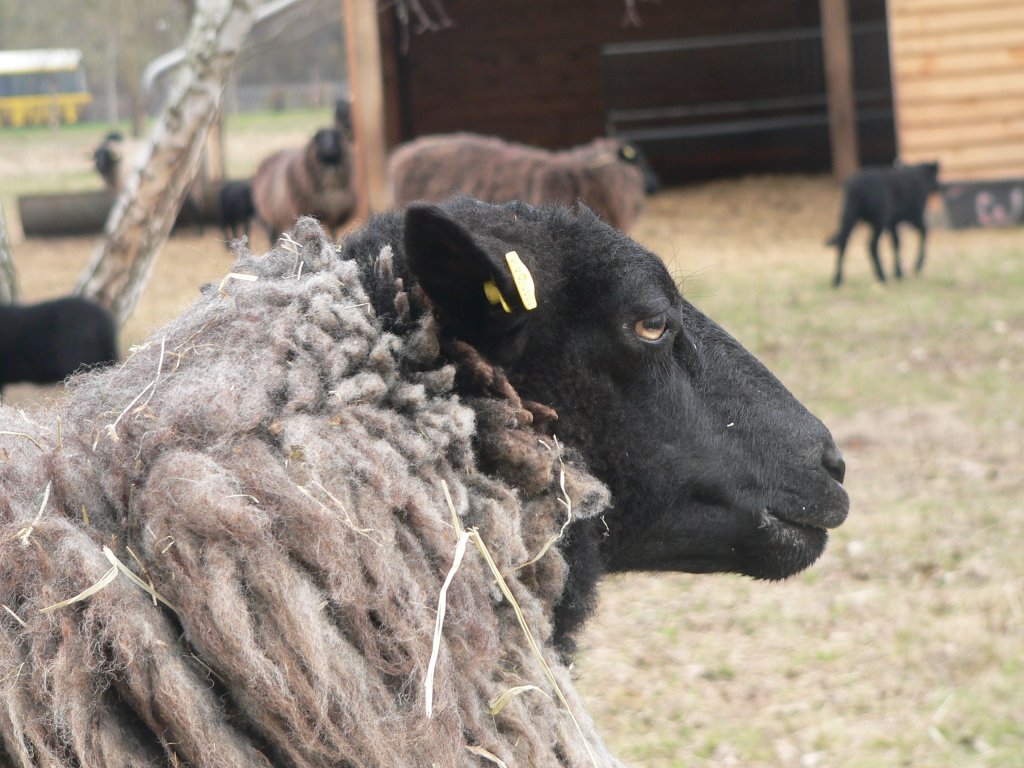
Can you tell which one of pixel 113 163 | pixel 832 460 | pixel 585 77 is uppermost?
pixel 585 77

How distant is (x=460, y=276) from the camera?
80.4 inches

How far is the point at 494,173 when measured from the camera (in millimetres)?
10867

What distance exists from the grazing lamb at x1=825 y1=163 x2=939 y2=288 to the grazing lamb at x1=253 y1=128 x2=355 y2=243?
21.6 ft

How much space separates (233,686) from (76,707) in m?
0.22

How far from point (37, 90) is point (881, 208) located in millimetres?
41493

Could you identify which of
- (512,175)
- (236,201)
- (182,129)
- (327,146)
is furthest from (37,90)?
(182,129)

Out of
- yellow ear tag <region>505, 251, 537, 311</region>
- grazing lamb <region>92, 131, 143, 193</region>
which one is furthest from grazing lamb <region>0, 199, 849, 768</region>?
grazing lamb <region>92, 131, 143, 193</region>

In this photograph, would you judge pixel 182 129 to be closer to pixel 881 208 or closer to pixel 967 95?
pixel 881 208

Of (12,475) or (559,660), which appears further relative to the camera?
(559,660)

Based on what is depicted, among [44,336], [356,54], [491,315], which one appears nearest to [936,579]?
[491,315]

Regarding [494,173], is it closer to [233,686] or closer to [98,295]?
[98,295]

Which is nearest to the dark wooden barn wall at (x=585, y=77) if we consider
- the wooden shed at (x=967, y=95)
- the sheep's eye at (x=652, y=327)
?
the wooden shed at (x=967, y=95)

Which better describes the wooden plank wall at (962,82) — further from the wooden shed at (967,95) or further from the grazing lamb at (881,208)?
the grazing lamb at (881,208)

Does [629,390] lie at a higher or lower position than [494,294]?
lower
